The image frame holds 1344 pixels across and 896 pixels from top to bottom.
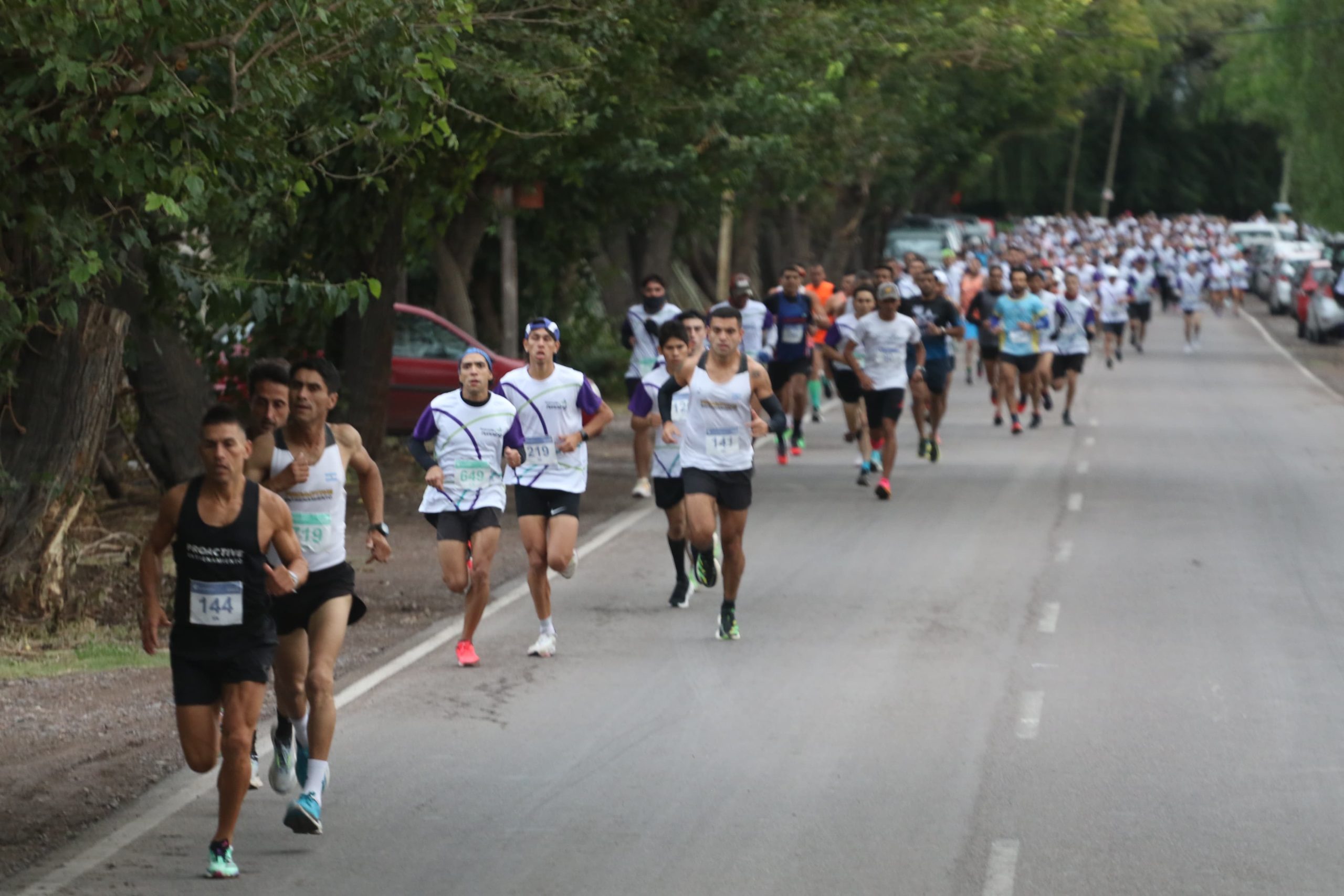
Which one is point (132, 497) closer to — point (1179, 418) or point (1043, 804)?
point (1043, 804)

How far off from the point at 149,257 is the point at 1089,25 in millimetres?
27690

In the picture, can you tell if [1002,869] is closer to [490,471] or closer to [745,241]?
[490,471]

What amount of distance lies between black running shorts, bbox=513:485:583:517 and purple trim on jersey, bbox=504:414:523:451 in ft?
1.54

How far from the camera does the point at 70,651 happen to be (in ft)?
38.3

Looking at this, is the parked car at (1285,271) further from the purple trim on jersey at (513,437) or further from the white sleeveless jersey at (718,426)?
the purple trim on jersey at (513,437)

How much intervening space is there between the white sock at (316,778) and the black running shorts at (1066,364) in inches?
752

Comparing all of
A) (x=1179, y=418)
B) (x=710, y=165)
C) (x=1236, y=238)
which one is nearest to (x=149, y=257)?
(x=710, y=165)

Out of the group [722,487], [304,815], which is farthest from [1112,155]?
[304,815]

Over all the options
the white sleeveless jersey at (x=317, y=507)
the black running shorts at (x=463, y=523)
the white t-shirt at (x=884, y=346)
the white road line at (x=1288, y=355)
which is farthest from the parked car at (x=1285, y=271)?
the white sleeveless jersey at (x=317, y=507)

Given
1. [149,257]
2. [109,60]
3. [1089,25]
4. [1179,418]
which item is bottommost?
[1179,418]

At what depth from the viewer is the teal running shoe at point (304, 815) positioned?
7527mm

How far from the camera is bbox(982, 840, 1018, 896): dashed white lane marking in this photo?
6938mm

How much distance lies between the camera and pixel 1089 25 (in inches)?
1451

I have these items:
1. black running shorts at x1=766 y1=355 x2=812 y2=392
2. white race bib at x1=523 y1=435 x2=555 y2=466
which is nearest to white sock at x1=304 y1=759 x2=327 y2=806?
white race bib at x1=523 y1=435 x2=555 y2=466
